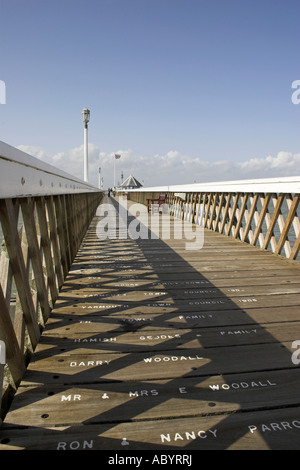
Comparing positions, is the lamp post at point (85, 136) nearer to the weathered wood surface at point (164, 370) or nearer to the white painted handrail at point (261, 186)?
the white painted handrail at point (261, 186)

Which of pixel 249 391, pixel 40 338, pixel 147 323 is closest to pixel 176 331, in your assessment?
pixel 147 323

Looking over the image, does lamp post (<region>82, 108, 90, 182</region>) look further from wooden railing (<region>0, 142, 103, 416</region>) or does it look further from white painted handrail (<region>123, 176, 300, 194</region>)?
wooden railing (<region>0, 142, 103, 416</region>)

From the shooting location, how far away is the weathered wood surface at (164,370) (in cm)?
140

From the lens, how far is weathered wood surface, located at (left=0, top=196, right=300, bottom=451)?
55.1 inches

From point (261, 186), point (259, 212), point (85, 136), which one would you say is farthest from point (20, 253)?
point (85, 136)

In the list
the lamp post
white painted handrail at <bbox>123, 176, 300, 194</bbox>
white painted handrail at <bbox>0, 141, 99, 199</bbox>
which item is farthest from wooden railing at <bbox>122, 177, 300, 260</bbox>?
the lamp post

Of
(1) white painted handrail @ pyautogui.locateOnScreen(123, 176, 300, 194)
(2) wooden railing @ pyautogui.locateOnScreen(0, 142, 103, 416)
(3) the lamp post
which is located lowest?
(2) wooden railing @ pyautogui.locateOnScreen(0, 142, 103, 416)

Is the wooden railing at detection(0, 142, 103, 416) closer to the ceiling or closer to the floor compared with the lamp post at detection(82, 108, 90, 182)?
closer to the floor

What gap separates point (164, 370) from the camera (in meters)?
1.88

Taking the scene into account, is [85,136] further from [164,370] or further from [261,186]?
[164,370]

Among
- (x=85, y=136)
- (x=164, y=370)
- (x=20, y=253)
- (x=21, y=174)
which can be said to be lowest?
(x=164, y=370)

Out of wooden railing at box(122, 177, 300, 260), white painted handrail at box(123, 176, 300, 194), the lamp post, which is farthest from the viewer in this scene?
the lamp post
